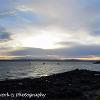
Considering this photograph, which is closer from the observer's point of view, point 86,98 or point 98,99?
point 98,99

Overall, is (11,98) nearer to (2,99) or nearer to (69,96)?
(2,99)

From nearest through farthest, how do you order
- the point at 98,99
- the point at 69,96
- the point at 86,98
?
the point at 98,99 → the point at 86,98 → the point at 69,96

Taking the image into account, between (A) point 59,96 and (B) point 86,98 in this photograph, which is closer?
(B) point 86,98

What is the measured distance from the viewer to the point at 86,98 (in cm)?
2662

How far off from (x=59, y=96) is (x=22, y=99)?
Answer: 170 inches

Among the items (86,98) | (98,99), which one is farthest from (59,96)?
(98,99)

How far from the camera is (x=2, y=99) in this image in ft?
90.3

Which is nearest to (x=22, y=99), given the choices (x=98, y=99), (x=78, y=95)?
(x=78, y=95)

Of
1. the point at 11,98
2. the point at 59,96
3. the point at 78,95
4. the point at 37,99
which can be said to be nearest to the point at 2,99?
the point at 11,98

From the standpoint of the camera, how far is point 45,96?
96.2ft

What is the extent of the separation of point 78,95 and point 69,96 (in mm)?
1102

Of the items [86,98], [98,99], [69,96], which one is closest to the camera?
[98,99]

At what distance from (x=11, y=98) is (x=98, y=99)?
10.4 metres

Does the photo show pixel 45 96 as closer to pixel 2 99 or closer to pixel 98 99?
pixel 2 99
